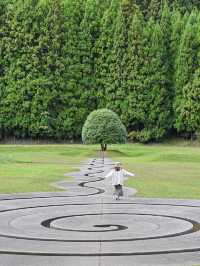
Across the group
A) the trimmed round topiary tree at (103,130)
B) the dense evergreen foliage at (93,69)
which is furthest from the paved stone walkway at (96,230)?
the dense evergreen foliage at (93,69)

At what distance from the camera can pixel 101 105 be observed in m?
66.9

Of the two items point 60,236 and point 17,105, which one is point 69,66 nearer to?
point 17,105

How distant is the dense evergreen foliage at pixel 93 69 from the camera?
6525cm

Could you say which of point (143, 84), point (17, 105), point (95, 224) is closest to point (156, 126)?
point (143, 84)

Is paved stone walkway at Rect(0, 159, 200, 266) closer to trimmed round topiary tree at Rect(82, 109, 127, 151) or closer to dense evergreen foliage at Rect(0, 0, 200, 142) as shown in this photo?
trimmed round topiary tree at Rect(82, 109, 127, 151)

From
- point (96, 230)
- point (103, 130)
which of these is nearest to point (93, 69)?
point (103, 130)

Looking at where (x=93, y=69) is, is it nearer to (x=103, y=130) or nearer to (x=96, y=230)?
(x=103, y=130)

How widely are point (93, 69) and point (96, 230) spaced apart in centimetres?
5672

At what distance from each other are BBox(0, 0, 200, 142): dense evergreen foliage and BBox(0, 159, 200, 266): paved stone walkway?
4530 cm

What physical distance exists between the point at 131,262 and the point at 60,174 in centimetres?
1957

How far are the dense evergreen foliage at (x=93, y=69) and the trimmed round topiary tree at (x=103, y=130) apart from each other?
13.0m

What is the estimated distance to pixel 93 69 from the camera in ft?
225

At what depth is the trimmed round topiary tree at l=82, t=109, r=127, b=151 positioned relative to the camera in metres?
50.8

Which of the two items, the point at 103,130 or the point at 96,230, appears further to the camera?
the point at 103,130
